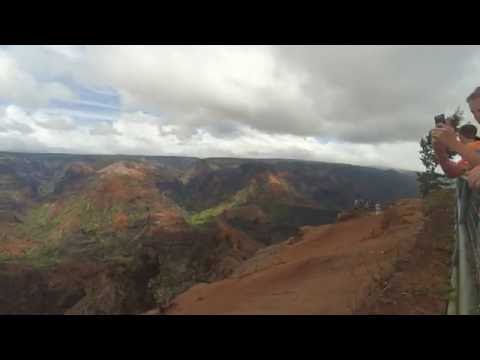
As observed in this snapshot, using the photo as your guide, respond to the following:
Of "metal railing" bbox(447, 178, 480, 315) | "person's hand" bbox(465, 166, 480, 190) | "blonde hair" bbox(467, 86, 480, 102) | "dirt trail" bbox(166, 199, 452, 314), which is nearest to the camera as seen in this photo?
"person's hand" bbox(465, 166, 480, 190)

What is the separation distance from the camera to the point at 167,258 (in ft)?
108

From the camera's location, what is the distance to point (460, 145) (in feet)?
6.68

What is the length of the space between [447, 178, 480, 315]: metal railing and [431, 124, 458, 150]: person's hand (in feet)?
3.36

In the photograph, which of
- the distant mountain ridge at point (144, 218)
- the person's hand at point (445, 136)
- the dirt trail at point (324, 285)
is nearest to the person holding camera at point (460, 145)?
the person's hand at point (445, 136)

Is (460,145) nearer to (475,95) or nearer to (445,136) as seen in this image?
(445,136)

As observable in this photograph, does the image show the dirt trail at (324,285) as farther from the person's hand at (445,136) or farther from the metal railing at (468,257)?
the person's hand at (445,136)

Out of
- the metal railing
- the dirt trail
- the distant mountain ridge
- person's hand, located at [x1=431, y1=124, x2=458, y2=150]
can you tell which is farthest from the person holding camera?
the distant mountain ridge

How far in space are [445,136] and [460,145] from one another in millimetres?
100

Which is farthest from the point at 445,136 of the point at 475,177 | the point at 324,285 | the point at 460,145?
the point at 324,285

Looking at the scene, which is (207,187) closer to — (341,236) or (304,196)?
(304,196)

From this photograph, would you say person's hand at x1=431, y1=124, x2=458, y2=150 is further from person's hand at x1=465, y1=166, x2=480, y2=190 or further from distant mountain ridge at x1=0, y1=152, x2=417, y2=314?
distant mountain ridge at x1=0, y1=152, x2=417, y2=314

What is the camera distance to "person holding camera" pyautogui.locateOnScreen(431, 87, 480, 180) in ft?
6.63
